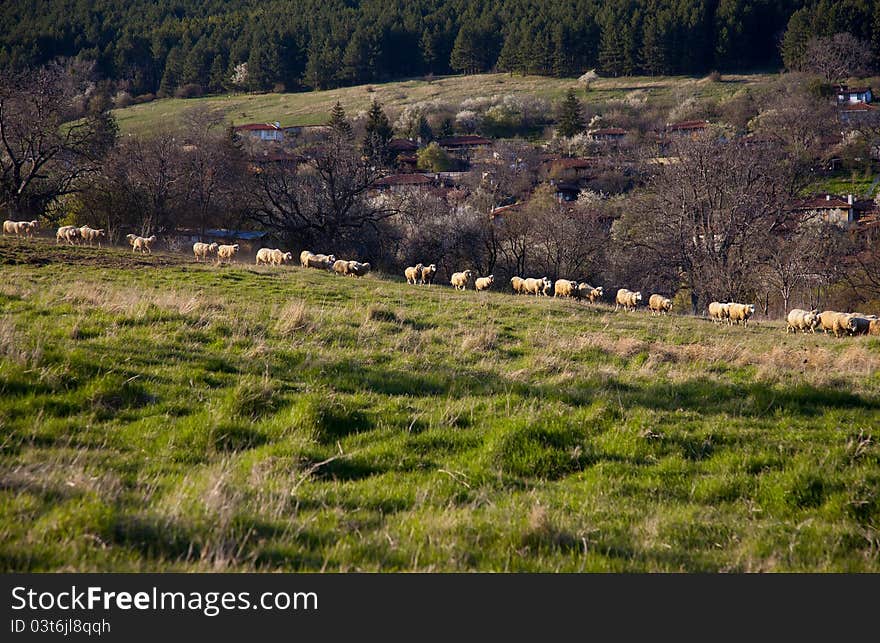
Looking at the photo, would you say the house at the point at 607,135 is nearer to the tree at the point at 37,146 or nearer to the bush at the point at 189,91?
the tree at the point at 37,146

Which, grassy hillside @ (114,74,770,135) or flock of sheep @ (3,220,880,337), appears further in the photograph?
grassy hillside @ (114,74,770,135)

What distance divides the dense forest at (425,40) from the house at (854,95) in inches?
1029

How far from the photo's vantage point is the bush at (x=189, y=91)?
153 metres

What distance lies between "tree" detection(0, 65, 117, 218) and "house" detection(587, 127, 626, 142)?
264 ft

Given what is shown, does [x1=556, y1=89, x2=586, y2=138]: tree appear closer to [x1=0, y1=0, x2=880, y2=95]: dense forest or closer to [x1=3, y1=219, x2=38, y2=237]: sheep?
[x1=0, y1=0, x2=880, y2=95]: dense forest

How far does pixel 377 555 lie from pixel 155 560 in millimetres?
1490

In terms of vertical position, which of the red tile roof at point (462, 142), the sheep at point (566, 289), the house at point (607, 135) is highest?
Result: the house at point (607, 135)

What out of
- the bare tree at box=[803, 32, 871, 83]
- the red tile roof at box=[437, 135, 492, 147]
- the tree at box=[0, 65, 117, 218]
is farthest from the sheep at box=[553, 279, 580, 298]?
the bare tree at box=[803, 32, 871, 83]

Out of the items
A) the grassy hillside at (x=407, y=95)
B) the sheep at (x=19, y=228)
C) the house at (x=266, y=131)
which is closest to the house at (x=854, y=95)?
the grassy hillside at (x=407, y=95)

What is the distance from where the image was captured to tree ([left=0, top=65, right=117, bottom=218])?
121 ft

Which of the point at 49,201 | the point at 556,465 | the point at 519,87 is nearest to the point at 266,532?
the point at 556,465

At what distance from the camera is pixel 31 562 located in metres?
4.00

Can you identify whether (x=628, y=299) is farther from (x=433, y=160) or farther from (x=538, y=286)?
(x=433, y=160)

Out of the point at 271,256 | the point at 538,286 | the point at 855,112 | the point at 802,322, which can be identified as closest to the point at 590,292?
Result: the point at 538,286
